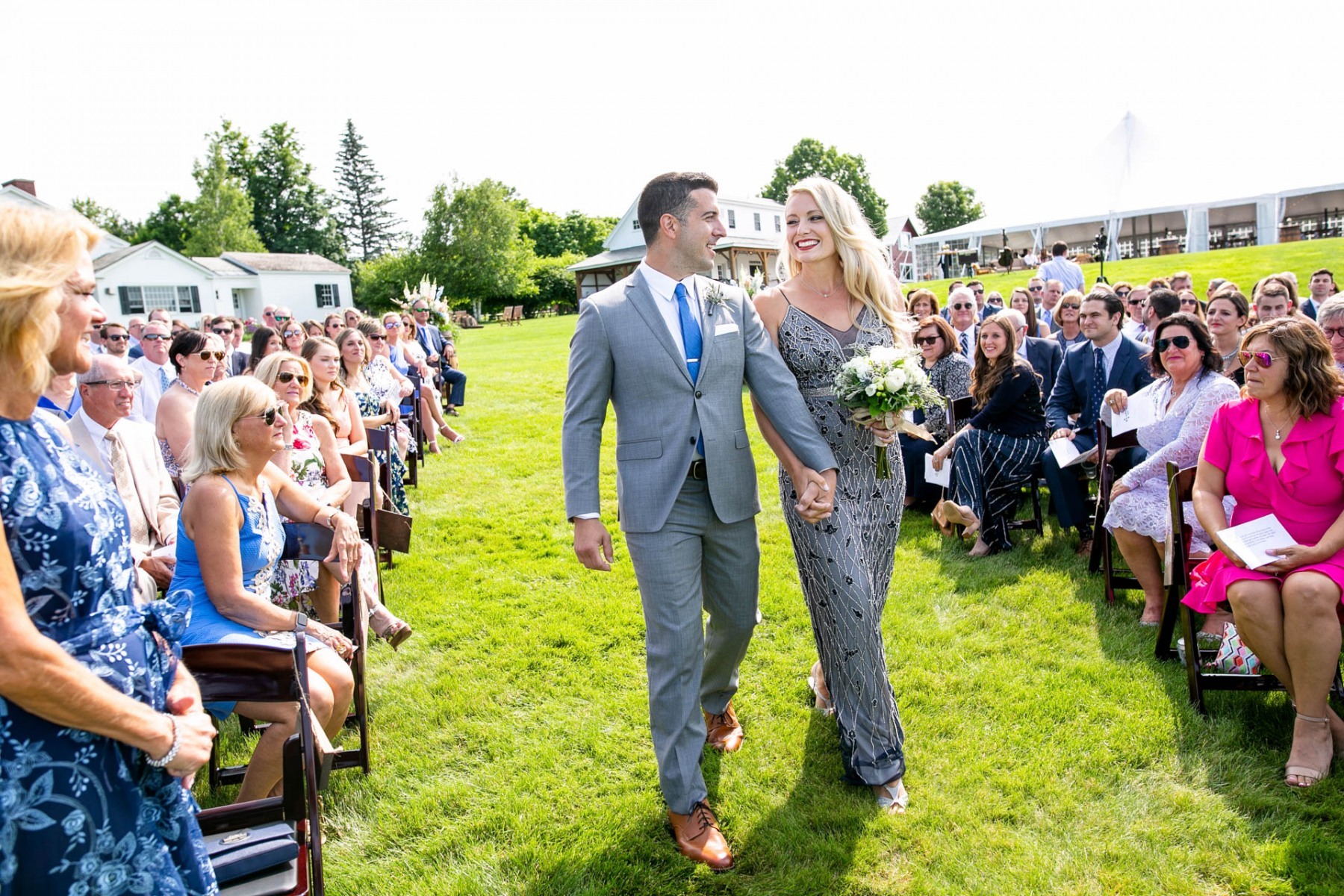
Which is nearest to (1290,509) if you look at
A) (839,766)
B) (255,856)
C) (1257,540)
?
(1257,540)

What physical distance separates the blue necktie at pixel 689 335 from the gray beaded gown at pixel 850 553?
0.62 metres

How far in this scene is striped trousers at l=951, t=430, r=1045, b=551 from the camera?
700cm

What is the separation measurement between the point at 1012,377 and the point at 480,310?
176ft

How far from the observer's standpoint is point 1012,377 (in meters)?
6.96

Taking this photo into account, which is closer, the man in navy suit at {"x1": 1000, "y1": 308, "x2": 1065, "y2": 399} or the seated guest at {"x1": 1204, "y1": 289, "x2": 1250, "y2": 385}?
the seated guest at {"x1": 1204, "y1": 289, "x2": 1250, "y2": 385}

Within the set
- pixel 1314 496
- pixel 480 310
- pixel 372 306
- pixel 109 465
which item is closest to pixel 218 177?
pixel 372 306

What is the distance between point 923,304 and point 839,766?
6.88 meters

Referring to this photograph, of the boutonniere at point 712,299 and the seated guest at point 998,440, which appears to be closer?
the boutonniere at point 712,299

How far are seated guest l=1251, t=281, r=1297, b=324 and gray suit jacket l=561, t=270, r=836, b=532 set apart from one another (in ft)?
20.2

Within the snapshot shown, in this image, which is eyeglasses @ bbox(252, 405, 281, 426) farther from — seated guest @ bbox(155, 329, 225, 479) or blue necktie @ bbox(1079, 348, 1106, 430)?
blue necktie @ bbox(1079, 348, 1106, 430)

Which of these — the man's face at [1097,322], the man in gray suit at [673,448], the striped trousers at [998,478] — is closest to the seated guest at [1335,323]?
the man's face at [1097,322]

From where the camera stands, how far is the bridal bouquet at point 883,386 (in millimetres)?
3586

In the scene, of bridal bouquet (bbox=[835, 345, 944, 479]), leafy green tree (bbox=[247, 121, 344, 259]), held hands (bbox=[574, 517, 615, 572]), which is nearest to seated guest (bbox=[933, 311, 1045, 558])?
bridal bouquet (bbox=[835, 345, 944, 479])

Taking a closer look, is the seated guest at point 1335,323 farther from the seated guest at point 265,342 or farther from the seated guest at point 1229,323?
the seated guest at point 265,342
